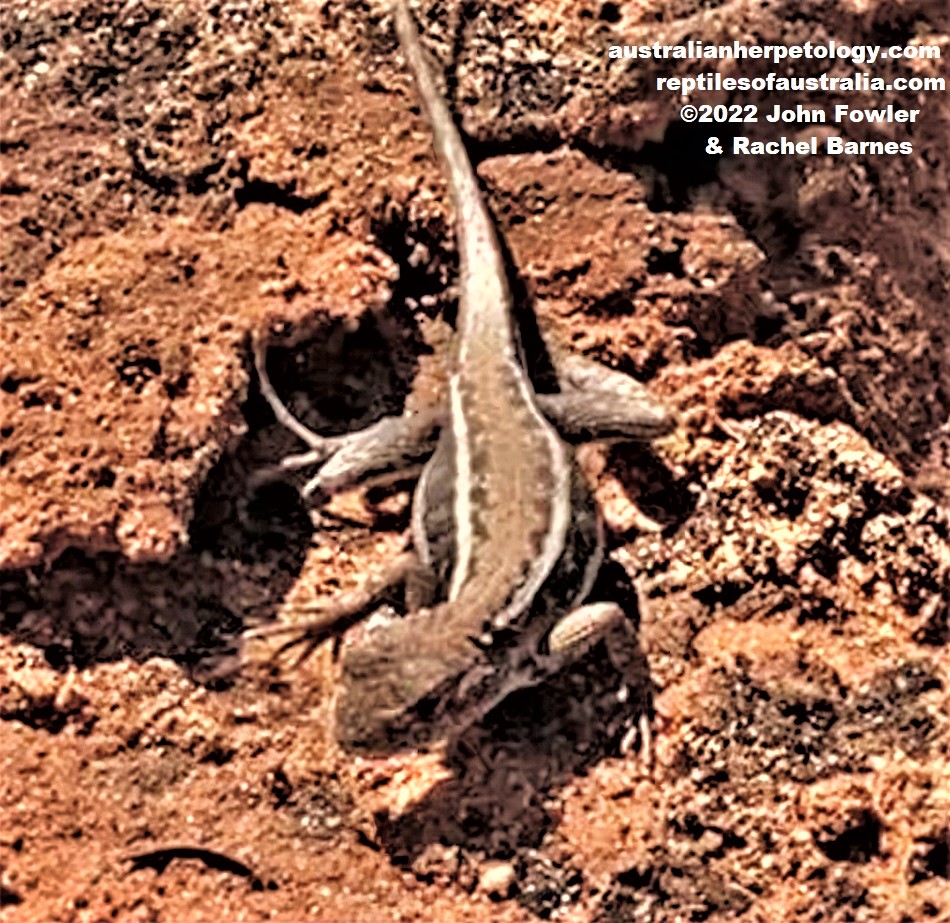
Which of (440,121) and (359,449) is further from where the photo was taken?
(440,121)

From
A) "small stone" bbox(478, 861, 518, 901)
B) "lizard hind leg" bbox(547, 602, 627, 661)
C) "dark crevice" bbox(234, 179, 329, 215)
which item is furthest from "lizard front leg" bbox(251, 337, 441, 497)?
"small stone" bbox(478, 861, 518, 901)

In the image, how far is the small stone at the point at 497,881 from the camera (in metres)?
4.56

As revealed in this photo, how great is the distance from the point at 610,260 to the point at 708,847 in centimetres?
180

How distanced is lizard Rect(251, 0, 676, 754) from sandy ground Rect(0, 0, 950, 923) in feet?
0.41

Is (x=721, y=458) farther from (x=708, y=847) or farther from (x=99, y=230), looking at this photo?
(x=99, y=230)

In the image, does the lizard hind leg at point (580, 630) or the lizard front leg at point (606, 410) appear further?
the lizard front leg at point (606, 410)

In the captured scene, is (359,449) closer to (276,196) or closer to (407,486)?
(407,486)

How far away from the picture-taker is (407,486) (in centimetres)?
519

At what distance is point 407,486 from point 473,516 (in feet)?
1.61

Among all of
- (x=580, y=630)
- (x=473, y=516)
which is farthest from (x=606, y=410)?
(x=580, y=630)

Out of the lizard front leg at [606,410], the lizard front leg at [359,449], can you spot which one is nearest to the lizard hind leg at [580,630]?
the lizard front leg at [606,410]

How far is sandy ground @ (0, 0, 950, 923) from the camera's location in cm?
458

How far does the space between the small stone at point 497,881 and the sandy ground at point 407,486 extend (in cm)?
2

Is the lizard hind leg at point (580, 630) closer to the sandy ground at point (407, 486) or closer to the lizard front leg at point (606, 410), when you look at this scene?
the sandy ground at point (407, 486)
